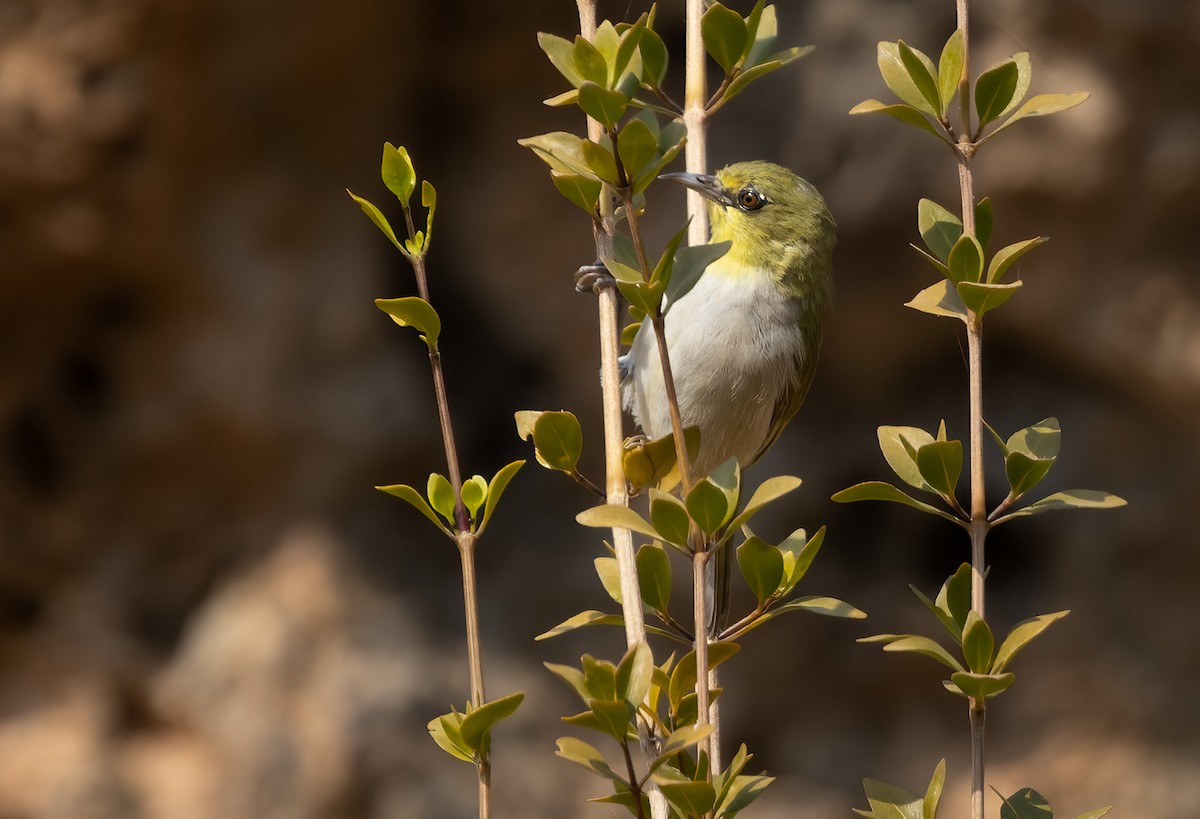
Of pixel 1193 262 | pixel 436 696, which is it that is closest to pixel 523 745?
pixel 436 696

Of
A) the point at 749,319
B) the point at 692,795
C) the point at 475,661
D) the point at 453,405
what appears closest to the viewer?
the point at 692,795

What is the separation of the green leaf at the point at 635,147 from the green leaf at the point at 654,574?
193 mm

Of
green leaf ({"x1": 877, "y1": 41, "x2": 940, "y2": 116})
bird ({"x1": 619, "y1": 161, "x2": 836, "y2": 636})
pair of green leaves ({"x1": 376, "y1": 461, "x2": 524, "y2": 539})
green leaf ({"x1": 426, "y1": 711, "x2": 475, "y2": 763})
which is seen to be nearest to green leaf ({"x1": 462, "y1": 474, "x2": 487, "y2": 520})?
pair of green leaves ({"x1": 376, "y1": 461, "x2": 524, "y2": 539})

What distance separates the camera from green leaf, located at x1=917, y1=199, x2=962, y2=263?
702mm

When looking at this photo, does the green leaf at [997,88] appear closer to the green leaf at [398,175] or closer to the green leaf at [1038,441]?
the green leaf at [1038,441]

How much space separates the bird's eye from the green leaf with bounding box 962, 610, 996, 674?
Answer: 1.23 m

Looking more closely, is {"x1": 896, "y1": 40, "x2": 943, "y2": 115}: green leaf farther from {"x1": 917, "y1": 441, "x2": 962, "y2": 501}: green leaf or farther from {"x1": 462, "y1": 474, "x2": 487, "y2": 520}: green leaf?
{"x1": 462, "y1": 474, "x2": 487, "y2": 520}: green leaf

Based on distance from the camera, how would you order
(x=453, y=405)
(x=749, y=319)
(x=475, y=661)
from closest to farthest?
(x=475, y=661)
(x=749, y=319)
(x=453, y=405)

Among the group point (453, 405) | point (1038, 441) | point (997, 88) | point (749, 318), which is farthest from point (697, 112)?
point (453, 405)

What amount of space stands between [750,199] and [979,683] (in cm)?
126

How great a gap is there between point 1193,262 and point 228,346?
7.86ft

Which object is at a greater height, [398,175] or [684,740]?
[398,175]

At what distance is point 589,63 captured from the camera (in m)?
0.61

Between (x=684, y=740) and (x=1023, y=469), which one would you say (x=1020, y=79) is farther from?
(x=684, y=740)
